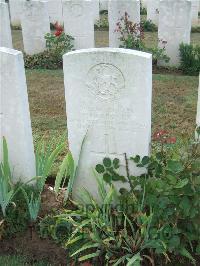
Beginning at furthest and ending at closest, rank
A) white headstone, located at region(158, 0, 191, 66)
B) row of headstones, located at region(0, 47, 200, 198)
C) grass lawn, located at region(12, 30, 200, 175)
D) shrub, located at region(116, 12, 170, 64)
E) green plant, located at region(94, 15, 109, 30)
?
green plant, located at region(94, 15, 109, 30) < shrub, located at region(116, 12, 170, 64) < white headstone, located at region(158, 0, 191, 66) < grass lawn, located at region(12, 30, 200, 175) < row of headstones, located at region(0, 47, 200, 198)

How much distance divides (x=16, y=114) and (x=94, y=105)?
0.63m

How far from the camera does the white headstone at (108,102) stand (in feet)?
10.5

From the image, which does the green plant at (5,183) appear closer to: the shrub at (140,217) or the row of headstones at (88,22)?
the shrub at (140,217)

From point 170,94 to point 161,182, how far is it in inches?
160

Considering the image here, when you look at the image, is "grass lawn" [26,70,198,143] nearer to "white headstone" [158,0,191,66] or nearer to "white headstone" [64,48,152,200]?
"white headstone" [158,0,191,66]

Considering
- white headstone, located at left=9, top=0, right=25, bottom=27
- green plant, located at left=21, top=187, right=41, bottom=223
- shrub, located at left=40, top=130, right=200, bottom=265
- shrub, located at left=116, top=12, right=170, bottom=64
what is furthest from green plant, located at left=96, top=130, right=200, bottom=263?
white headstone, located at left=9, top=0, right=25, bottom=27

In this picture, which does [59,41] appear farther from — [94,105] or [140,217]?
[140,217]

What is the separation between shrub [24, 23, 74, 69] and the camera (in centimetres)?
865

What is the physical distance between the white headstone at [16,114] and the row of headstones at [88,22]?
5.20 metres

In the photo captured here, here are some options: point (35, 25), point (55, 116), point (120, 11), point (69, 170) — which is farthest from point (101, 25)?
point (69, 170)

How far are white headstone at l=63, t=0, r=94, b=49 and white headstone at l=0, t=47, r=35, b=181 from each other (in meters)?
5.36

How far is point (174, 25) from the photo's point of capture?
802 cm

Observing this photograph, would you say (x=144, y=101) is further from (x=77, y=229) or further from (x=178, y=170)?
(x=77, y=229)

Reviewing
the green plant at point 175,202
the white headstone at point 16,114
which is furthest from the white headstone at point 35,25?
the green plant at point 175,202
